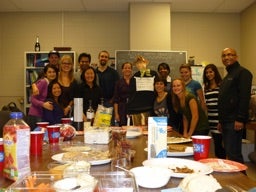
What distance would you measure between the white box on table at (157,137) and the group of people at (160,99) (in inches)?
57.7

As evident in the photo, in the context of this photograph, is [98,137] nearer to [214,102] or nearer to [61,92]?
[61,92]

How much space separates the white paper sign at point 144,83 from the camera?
340cm

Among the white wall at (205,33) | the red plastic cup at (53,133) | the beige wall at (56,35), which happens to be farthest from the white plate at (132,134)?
the white wall at (205,33)

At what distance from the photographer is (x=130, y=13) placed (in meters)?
5.09

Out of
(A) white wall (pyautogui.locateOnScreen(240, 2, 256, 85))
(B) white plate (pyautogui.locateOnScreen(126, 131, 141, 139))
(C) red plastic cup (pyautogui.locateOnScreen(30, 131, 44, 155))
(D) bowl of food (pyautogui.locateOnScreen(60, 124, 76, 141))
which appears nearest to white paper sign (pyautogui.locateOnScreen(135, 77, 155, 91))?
(B) white plate (pyautogui.locateOnScreen(126, 131, 141, 139))

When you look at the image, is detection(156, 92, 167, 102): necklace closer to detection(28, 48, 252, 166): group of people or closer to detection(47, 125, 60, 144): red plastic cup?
detection(28, 48, 252, 166): group of people

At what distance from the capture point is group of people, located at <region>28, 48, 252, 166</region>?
2969 mm

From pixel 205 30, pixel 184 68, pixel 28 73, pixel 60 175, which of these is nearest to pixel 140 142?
pixel 60 175

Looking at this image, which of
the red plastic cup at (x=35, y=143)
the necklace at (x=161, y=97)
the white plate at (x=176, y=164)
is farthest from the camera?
the necklace at (x=161, y=97)

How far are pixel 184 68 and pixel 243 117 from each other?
3.25 feet

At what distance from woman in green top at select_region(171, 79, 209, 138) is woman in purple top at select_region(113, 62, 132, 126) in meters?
0.67

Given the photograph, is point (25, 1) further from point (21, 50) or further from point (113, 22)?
point (113, 22)

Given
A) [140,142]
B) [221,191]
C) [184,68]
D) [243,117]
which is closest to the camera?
[221,191]

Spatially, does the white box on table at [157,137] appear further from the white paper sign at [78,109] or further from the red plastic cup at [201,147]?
the white paper sign at [78,109]
